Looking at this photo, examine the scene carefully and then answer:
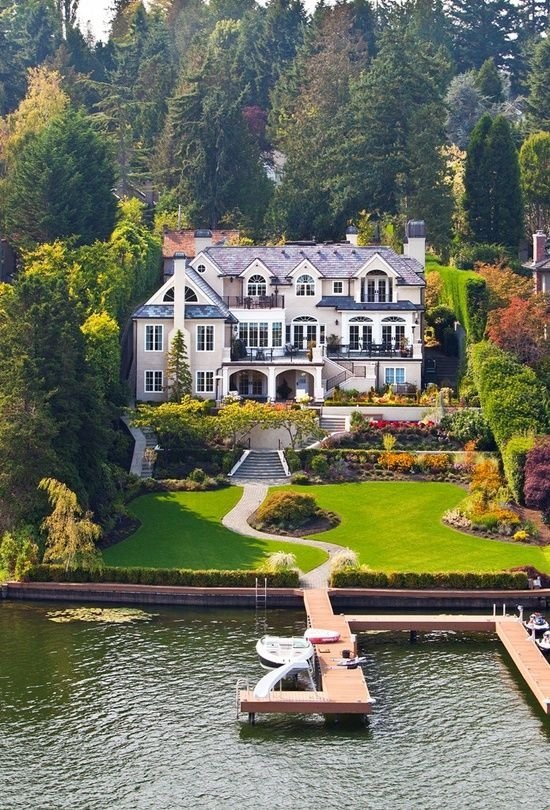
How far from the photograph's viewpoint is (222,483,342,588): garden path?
61875mm

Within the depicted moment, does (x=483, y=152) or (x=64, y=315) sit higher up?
(x=483, y=152)

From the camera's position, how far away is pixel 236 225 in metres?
113

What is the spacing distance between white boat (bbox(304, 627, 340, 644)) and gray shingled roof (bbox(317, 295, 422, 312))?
38.0 meters

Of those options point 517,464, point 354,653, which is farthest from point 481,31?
point 354,653

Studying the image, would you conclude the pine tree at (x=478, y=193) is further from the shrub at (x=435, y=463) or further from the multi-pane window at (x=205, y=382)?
the shrub at (x=435, y=463)

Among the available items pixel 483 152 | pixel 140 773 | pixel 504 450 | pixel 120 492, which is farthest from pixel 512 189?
pixel 140 773

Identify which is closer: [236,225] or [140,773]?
[140,773]

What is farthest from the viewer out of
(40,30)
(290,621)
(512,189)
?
(40,30)

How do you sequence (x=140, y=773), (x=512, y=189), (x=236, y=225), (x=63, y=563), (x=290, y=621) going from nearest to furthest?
(x=140, y=773)
(x=290, y=621)
(x=63, y=563)
(x=512, y=189)
(x=236, y=225)

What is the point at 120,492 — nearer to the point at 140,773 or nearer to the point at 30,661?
the point at 30,661

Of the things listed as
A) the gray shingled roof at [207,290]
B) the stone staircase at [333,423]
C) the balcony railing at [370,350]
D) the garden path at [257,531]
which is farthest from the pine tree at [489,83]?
the garden path at [257,531]

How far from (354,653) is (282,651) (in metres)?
2.59

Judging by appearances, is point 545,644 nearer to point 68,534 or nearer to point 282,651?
point 282,651

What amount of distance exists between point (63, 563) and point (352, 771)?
21755mm
